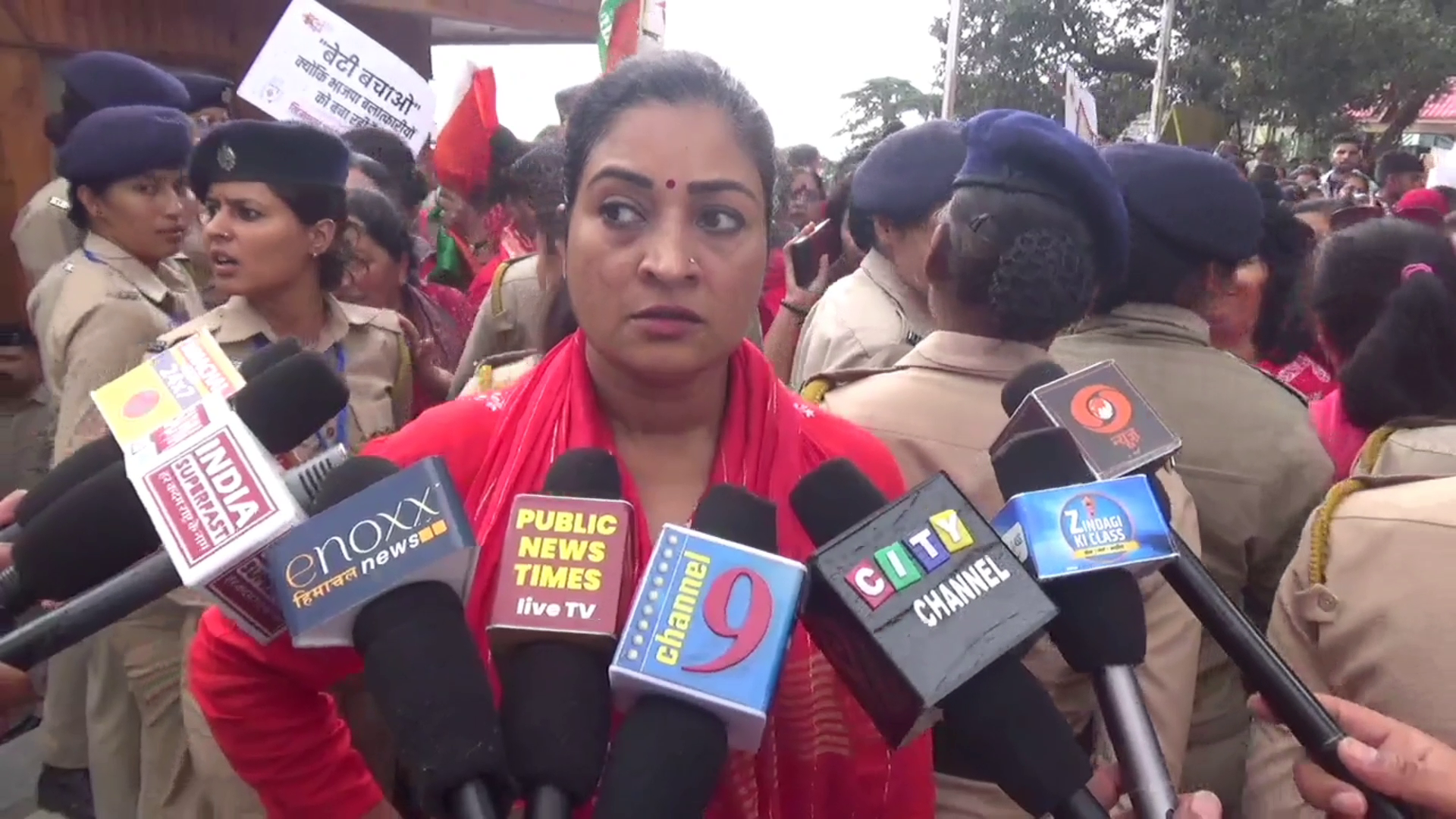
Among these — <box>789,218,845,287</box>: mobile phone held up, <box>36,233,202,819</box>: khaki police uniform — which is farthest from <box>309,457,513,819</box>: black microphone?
<box>789,218,845,287</box>: mobile phone held up

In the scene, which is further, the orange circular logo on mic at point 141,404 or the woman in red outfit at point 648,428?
the woman in red outfit at point 648,428

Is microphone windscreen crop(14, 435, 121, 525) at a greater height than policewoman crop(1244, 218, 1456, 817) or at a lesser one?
greater

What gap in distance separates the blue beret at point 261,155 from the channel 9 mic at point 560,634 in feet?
6.72

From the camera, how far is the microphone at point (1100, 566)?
3.27 ft

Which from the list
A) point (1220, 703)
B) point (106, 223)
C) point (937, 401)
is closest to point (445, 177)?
point (106, 223)

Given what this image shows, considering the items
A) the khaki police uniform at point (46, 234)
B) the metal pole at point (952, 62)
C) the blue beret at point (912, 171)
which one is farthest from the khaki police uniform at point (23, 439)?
the metal pole at point (952, 62)

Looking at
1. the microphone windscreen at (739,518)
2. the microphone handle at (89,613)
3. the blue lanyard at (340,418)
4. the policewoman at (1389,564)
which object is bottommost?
the blue lanyard at (340,418)

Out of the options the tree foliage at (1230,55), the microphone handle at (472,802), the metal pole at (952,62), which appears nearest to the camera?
the microphone handle at (472,802)

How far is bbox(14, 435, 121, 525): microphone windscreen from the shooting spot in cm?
109

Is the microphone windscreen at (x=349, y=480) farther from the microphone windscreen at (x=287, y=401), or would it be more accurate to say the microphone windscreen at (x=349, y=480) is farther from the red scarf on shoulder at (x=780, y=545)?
the red scarf on shoulder at (x=780, y=545)

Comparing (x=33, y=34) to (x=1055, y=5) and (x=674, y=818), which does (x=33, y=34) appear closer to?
(x=674, y=818)

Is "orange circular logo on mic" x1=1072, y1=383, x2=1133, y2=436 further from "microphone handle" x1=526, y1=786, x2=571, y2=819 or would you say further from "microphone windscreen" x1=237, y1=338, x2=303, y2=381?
"microphone windscreen" x1=237, y1=338, x2=303, y2=381

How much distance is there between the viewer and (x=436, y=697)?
846 mm

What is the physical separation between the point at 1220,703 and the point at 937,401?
0.77 m
